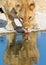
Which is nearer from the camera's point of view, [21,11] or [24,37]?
[24,37]

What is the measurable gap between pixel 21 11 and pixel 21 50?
2.42 meters

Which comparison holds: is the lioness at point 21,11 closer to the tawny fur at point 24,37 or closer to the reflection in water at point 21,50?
the tawny fur at point 24,37

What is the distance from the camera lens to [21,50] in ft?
37.9

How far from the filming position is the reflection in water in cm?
1048

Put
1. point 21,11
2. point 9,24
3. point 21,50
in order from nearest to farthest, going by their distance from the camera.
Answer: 1. point 21,50
2. point 21,11
3. point 9,24

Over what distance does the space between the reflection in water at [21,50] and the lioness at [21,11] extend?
1.43 ft

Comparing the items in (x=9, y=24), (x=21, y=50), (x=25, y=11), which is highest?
(x=25, y=11)

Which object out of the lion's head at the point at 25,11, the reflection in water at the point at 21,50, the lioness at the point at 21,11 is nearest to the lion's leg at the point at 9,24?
the lioness at the point at 21,11

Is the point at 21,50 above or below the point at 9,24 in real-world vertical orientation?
above

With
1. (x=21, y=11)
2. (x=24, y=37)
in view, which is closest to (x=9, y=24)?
(x=21, y=11)

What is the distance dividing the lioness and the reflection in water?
1.43 feet

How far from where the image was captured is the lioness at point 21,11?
44.7 feet

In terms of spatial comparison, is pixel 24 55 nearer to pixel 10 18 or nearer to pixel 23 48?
pixel 23 48

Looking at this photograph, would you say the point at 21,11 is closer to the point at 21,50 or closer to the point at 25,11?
the point at 25,11
